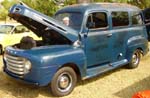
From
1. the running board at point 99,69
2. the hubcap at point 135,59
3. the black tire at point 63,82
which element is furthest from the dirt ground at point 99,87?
the hubcap at point 135,59

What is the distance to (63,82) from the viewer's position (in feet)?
21.8

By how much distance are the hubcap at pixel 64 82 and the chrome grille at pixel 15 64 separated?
2.80 feet

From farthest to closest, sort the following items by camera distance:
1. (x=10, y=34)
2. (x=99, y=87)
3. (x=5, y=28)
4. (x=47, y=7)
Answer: (x=47, y=7) → (x=5, y=28) → (x=10, y=34) → (x=99, y=87)

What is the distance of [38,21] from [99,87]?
7.48ft

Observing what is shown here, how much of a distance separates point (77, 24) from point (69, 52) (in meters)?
0.93

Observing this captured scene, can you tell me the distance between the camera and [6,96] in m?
6.74

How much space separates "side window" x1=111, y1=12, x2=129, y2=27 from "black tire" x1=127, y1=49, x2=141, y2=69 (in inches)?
40.0

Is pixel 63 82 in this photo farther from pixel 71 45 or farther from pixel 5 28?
pixel 5 28

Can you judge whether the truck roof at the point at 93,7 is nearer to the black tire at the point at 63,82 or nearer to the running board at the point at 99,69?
the running board at the point at 99,69

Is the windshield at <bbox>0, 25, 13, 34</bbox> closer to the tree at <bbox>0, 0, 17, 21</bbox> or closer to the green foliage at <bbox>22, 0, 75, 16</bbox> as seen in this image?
the green foliage at <bbox>22, 0, 75, 16</bbox>

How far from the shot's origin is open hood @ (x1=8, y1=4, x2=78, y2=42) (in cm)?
636

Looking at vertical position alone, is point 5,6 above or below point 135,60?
below

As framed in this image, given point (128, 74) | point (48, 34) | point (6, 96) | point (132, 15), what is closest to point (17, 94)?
point (6, 96)

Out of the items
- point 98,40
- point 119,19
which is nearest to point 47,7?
point 119,19
